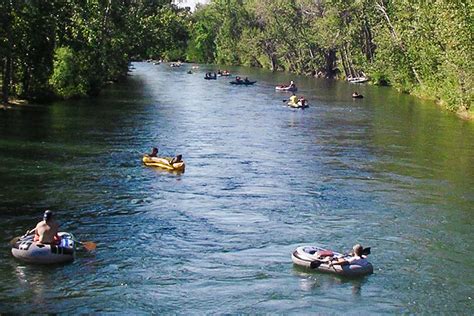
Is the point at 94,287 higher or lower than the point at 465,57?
lower

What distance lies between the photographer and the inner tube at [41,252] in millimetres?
19438

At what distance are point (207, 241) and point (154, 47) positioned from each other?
76.2 m

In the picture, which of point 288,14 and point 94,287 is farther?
point 288,14

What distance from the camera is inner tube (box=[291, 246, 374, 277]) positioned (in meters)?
19.5

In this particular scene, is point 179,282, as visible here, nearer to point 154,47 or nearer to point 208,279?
point 208,279

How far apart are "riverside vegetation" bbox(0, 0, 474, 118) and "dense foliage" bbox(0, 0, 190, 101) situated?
0.29ft

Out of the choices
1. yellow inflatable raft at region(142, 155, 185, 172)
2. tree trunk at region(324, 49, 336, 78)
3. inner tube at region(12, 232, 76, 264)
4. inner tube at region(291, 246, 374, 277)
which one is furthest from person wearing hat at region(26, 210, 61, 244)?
tree trunk at region(324, 49, 336, 78)

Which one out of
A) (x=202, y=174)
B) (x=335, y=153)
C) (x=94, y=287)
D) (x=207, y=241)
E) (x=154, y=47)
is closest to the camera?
(x=94, y=287)

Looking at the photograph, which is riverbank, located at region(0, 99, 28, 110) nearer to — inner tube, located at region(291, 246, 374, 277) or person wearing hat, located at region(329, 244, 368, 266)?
inner tube, located at region(291, 246, 374, 277)

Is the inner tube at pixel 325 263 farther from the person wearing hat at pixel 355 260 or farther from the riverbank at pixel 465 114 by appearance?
the riverbank at pixel 465 114

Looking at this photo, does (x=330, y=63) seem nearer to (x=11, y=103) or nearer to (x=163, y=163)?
(x=11, y=103)

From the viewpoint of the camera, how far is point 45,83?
56.5 m

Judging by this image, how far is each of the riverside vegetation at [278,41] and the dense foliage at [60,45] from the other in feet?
0.29

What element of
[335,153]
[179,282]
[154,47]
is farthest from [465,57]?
[154,47]
